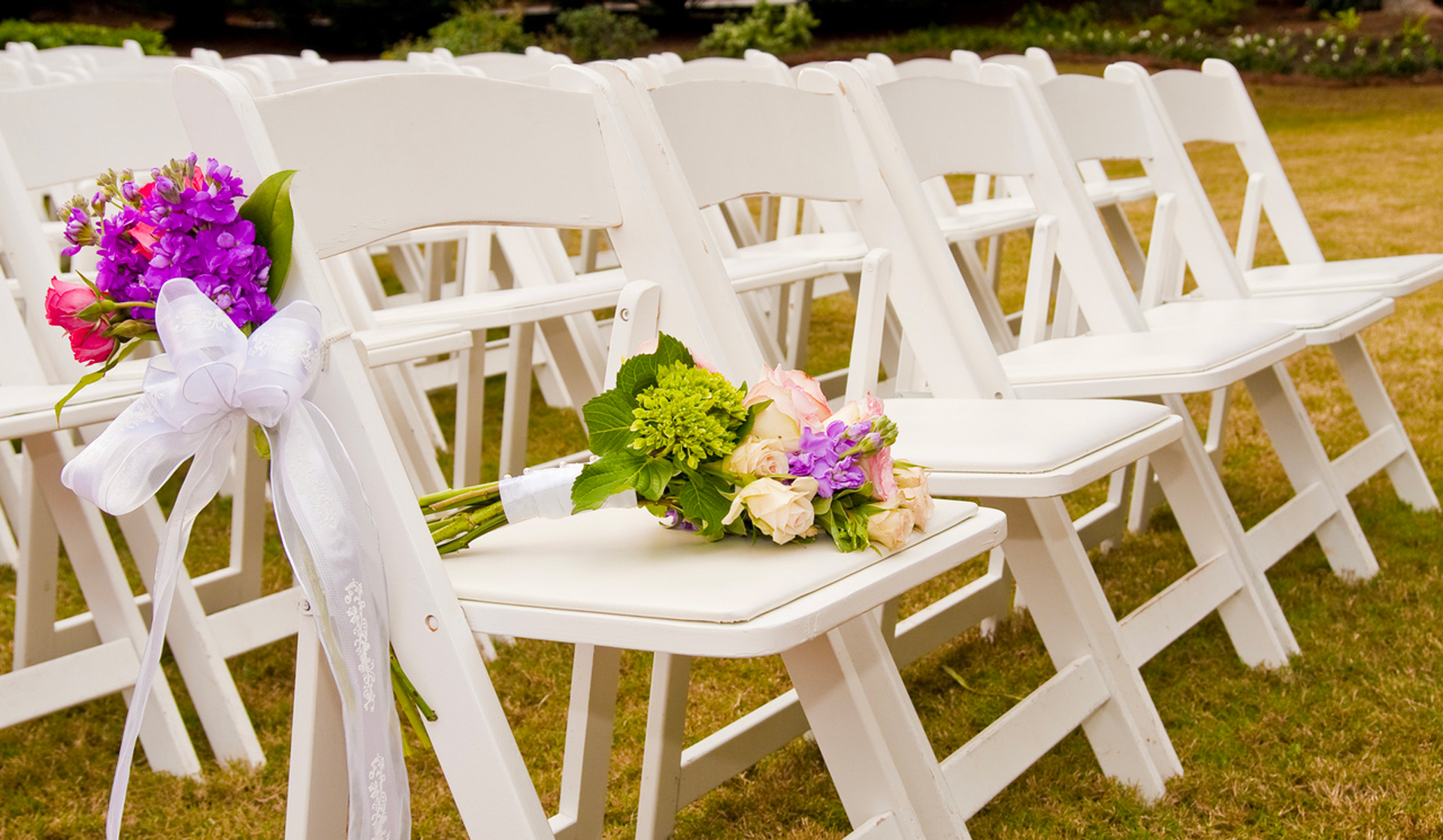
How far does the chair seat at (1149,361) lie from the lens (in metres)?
2.05

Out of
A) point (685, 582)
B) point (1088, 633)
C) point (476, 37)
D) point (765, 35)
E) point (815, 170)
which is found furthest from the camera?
point (765, 35)

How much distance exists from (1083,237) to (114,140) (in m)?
1.70

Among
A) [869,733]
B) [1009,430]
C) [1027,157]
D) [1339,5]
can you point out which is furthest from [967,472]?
[1339,5]

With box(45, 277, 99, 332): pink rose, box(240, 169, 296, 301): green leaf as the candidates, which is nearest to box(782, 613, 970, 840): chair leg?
box(240, 169, 296, 301): green leaf

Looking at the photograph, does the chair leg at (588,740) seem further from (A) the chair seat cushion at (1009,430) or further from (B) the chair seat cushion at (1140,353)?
(B) the chair seat cushion at (1140,353)

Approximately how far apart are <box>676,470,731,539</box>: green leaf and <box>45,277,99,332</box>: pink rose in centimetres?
52

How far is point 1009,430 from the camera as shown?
1.75m

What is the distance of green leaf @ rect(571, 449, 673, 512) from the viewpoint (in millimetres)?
1154

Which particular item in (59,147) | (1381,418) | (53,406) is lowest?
(1381,418)

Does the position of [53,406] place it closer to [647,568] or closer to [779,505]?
[647,568]

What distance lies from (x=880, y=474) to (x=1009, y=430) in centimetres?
61

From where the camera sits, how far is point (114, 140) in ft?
7.51

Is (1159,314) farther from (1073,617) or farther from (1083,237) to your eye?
(1073,617)

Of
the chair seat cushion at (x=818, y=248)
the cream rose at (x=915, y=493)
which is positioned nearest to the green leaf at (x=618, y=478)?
the cream rose at (x=915, y=493)
